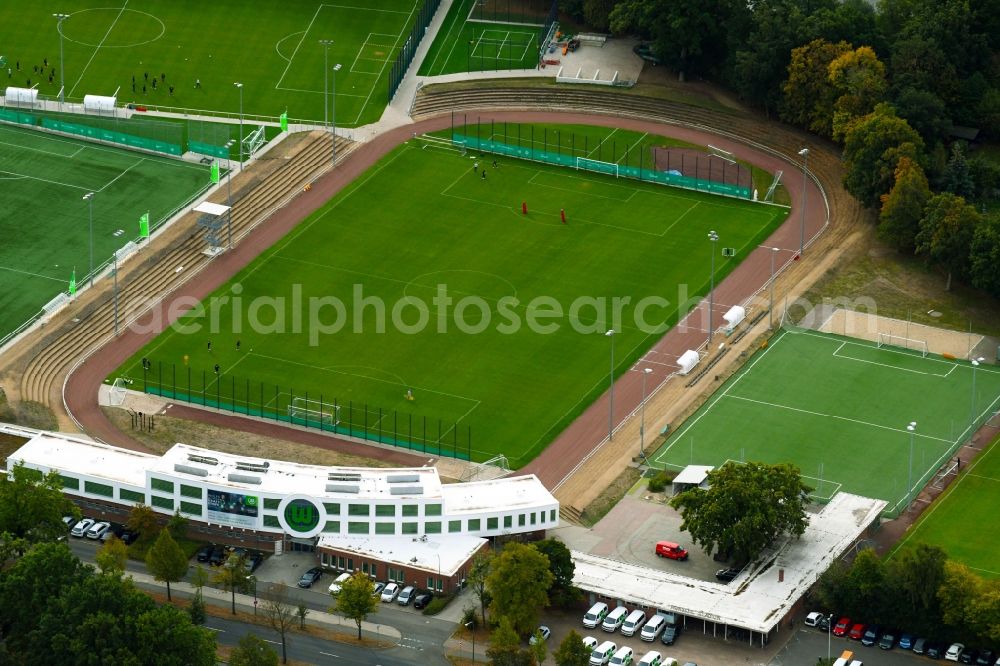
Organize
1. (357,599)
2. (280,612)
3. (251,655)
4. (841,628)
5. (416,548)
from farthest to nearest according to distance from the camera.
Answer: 1. (416,548)
2. (841,628)
3. (280,612)
4. (357,599)
5. (251,655)

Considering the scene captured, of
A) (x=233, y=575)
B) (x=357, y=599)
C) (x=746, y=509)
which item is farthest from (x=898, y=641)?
Result: (x=233, y=575)

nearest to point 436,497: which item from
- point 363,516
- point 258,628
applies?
point 363,516

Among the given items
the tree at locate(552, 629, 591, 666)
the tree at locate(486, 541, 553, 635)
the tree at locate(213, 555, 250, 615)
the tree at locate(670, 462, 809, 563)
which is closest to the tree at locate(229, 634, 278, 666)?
the tree at locate(213, 555, 250, 615)

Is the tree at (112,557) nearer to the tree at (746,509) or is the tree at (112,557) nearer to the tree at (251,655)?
the tree at (251,655)

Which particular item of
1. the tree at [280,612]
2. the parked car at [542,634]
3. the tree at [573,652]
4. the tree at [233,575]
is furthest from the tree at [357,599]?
the tree at [573,652]

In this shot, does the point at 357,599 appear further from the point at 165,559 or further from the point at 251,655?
the point at 165,559
